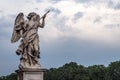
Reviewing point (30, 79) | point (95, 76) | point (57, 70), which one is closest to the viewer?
point (30, 79)

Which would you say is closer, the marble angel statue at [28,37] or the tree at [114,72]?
the marble angel statue at [28,37]

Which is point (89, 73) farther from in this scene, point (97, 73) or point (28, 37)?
point (28, 37)

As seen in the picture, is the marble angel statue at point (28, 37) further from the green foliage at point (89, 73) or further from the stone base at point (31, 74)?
the green foliage at point (89, 73)

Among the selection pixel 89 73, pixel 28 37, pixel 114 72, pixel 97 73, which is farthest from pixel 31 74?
pixel 89 73

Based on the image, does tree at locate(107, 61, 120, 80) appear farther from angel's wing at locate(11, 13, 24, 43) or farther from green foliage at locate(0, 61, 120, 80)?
angel's wing at locate(11, 13, 24, 43)

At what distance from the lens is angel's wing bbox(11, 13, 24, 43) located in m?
34.3

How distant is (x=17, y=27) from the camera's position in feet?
113

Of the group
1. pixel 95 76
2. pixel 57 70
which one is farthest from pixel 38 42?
pixel 57 70

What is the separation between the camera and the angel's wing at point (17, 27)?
1350 inches

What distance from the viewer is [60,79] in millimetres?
123562

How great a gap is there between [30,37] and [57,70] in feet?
327

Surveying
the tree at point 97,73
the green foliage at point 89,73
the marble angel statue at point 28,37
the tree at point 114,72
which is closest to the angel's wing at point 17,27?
the marble angel statue at point 28,37

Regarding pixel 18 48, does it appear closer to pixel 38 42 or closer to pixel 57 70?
pixel 38 42

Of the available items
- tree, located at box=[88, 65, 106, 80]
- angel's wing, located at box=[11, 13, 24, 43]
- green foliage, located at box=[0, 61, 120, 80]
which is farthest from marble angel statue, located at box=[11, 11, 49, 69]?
tree, located at box=[88, 65, 106, 80]
